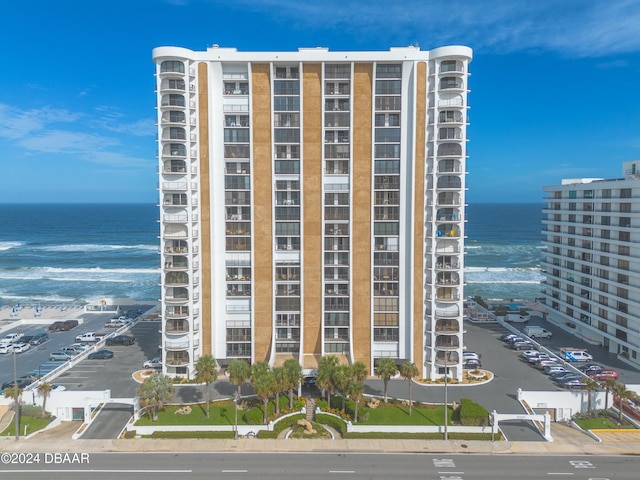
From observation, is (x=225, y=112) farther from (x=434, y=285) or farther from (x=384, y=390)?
(x=384, y=390)

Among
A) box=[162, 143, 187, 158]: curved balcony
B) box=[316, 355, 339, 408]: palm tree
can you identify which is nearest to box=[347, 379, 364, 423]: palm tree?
box=[316, 355, 339, 408]: palm tree

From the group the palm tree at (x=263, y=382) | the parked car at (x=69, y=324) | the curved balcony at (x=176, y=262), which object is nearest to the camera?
the palm tree at (x=263, y=382)

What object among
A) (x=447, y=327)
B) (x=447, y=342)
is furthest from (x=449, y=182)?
(x=447, y=342)

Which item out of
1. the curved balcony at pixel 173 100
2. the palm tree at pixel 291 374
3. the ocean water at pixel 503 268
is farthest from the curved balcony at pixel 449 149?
the ocean water at pixel 503 268

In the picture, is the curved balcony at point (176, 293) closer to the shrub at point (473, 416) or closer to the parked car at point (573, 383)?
the shrub at point (473, 416)

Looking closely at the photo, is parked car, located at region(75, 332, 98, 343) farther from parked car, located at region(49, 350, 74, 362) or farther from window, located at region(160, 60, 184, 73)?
window, located at region(160, 60, 184, 73)

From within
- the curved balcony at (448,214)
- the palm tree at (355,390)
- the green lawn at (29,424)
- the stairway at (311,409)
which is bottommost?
the green lawn at (29,424)

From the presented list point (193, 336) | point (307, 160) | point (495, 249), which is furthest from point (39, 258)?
point (495, 249)
